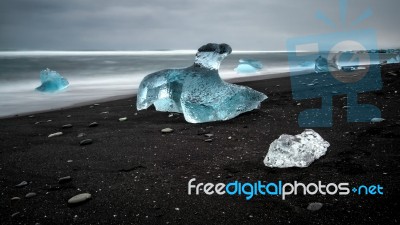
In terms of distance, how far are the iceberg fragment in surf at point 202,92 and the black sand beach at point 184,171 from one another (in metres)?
0.18

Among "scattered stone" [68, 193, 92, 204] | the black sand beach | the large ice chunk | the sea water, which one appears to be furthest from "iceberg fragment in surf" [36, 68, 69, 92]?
the large ice chunk

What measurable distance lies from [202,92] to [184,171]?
1896 millimetres

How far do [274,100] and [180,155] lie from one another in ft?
10.3

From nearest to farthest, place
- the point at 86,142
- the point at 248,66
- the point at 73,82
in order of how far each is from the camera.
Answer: the point at 86,142, the point at 73,82, the point at 248,66

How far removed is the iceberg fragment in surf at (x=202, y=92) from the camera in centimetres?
400

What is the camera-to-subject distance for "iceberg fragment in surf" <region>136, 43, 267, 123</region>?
400cm

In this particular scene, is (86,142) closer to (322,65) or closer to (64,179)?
(64,179)

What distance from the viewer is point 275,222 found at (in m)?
1.67

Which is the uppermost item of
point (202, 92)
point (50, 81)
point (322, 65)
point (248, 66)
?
point (248, 66)

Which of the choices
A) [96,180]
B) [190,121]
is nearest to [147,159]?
[96,180]

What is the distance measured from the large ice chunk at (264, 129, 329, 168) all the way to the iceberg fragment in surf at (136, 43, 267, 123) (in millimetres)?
1675

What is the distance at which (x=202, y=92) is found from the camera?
4129 mm

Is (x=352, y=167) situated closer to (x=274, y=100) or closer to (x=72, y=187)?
(x=72, y=187)

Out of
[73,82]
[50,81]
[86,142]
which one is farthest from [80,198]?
[73,82]
